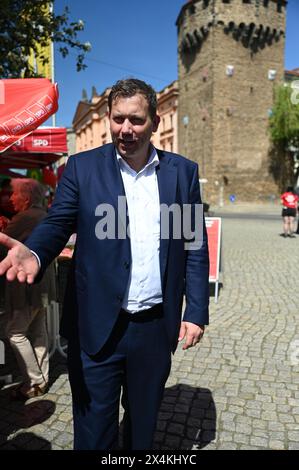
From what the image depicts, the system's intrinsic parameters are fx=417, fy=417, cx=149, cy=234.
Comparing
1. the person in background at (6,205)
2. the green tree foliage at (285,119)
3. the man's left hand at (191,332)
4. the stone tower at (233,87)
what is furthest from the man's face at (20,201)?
the green tree foliage at (285,119)

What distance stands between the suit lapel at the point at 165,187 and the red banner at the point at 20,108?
1.98m

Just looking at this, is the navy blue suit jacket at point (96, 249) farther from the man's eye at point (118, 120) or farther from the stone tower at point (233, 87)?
the stone tower at point (233, 87)

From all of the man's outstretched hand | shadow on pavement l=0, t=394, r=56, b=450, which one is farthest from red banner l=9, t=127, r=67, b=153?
the man's outstretched hand

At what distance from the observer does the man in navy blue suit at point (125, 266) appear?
74.3 inches

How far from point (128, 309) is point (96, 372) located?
33cm

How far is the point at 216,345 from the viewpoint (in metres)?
4.61

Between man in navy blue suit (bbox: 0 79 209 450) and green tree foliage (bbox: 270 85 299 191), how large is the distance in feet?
120

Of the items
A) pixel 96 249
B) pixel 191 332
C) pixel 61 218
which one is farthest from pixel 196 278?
pixel 61 218

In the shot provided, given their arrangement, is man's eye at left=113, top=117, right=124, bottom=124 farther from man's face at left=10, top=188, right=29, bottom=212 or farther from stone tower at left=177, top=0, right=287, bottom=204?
stone tower at left=177, top=0, right=287, bottom=204

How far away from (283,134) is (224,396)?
37356 mm

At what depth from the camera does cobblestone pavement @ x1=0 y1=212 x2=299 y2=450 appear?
288cm
